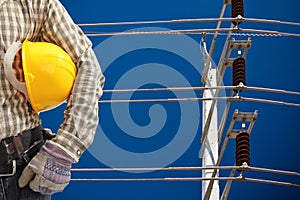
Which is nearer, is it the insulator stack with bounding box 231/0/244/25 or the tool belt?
the tool belt

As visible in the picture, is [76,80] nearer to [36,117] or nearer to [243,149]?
[36,117]

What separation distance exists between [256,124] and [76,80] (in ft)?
5.60

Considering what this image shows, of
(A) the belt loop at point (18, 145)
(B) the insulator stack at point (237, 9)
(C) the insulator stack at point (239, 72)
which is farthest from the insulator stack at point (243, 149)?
(A) the belt loop at point (18, 145)

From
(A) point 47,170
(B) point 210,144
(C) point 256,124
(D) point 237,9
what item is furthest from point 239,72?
(A) point 47,170

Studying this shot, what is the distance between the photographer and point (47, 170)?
1.17m

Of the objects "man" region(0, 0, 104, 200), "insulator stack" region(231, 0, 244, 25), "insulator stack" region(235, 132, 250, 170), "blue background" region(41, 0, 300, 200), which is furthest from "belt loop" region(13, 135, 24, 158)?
"blue background" region(41, 0, 300, 200)

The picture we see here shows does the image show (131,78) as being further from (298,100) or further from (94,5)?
(298,100)

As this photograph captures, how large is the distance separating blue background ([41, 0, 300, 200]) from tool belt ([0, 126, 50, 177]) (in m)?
1.58

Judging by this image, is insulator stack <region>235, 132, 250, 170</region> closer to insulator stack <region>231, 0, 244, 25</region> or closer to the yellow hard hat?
insulator stack <region>231, 0, 244, 25</region>

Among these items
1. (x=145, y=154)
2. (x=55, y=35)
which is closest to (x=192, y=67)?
(x=145, y=154)

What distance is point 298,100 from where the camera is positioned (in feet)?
9.23

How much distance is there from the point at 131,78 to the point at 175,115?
250 millimetres

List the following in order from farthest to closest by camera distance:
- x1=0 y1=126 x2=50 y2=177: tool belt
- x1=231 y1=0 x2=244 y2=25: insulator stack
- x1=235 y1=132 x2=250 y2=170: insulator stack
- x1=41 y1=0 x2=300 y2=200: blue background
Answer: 1. x1=41 y1=0 x2=300 y2=200: blue background
2. x1=231 y1=0 x2=244 y2=25: insulator stack
3. x1=235 y1=132 x2=250 y2=170: insulator stack
4. x1=0 y1=126 x2=50 y2=177: tool belt

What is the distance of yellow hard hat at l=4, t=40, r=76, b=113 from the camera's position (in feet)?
3.86
